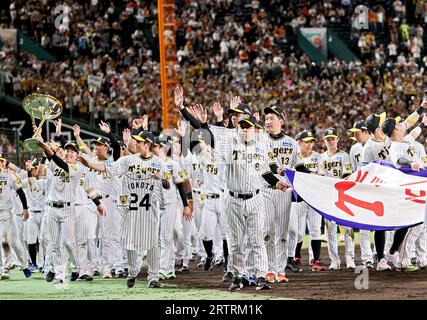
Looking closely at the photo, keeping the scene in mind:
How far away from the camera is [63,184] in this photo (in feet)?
47.5

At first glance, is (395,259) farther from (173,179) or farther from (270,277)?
(173,179)

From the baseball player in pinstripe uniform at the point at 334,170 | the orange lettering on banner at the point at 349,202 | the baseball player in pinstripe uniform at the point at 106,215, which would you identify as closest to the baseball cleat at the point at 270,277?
the orange lettering on banner at the point at 349,202

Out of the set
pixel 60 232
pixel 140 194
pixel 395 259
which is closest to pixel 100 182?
pixel 60 232

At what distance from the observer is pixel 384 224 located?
44.6ft

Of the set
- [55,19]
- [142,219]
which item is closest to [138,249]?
[142,219]

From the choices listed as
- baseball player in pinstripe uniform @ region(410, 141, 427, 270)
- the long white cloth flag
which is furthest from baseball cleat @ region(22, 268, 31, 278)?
baseball player in pinstripe uniform @ region(410, 141, 427, 270)

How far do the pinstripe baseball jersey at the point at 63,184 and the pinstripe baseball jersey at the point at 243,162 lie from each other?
9.39ft

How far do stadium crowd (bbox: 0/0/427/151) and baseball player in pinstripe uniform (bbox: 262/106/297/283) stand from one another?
14.3 meters

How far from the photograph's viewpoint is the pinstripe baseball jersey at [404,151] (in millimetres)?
14295

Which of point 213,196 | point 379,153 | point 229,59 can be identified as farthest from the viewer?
point 229,59

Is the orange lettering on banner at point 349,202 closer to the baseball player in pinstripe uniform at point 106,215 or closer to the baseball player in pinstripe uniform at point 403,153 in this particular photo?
the baseball player in pinstripe uniform at point 403,153

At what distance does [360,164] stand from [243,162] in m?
2.94

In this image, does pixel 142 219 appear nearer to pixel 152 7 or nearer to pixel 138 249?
pixel 138 249
